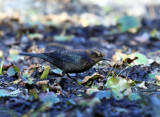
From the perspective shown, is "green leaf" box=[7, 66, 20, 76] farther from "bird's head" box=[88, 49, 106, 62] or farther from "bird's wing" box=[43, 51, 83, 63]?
"bird's head" box=[88, 49, 106, 62]

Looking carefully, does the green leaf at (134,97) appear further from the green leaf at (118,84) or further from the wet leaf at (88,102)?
the wet leaf at (88,102)

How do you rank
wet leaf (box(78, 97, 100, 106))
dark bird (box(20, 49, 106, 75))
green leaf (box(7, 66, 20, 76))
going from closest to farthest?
wet leaf (box(78, 97, 100, 106))
dark bird (box(20, 49, 106, 75))
green leaf (box(7, 66, 20, 76))

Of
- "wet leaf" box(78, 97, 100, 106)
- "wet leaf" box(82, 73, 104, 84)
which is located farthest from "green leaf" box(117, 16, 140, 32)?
"wet leaf" box(78, 97, 100, 106)

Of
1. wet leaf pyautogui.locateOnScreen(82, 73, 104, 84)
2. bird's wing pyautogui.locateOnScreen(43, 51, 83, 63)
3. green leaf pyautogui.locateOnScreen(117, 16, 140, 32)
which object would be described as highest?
green leaf pyautogui.locateOnScreen(117, 16, 140, 32)

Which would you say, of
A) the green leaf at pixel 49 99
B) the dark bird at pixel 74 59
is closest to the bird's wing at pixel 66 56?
the dark bird at pixel 74 59

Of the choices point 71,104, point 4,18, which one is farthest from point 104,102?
point 4,18

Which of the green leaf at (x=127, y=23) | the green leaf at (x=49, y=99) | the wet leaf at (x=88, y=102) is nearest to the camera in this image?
the wet leaf at (x=88, y=102)

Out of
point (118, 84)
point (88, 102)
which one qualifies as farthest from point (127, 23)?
point (88, 102)

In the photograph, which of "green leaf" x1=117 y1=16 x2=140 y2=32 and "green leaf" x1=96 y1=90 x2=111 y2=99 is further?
"green leaf" x1=117 y1=16 x2=140 y2=32
